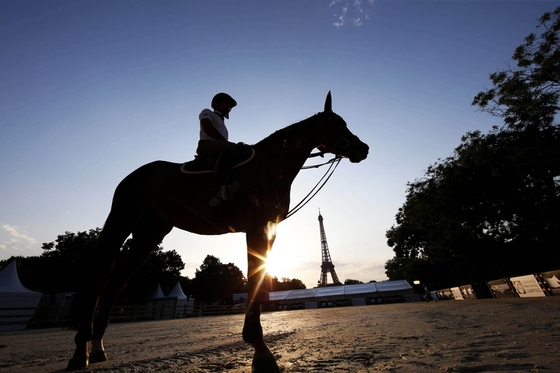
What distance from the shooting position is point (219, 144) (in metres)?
3.31

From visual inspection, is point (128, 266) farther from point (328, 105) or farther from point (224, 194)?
point (328, 105)

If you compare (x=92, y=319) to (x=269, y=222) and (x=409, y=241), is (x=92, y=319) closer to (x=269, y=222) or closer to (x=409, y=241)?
(x=269, y=222)

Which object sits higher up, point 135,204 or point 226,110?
point 226,110

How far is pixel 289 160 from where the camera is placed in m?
3.56

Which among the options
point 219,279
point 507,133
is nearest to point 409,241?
point 507,133

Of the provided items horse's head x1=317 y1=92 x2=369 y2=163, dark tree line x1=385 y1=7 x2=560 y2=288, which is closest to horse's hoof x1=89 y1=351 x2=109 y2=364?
horse's head x1=317 y1=92 x2=369 y2=163

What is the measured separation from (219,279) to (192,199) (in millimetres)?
67829

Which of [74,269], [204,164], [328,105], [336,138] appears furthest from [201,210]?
[74,269]

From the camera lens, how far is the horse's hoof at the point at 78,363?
103 inches

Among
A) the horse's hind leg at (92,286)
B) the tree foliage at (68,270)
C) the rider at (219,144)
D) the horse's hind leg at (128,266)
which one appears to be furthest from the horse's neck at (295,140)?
the tree foliage at (68,270)

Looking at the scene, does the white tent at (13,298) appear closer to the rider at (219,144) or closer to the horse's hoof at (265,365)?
the rider at (219,144)

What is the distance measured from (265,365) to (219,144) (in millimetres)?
2352

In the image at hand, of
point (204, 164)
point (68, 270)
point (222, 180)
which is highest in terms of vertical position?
point (68, 270)

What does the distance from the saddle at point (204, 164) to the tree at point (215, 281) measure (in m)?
66.0
